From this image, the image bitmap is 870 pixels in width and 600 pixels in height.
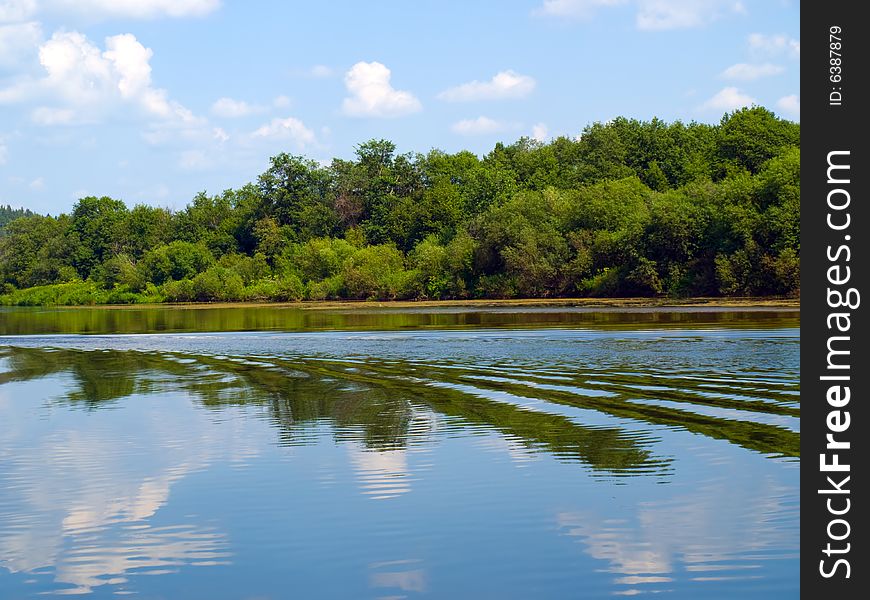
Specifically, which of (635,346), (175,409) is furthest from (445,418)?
(635,346)

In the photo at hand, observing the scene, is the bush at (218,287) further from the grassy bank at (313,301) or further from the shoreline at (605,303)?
the shoreline at (605,303)

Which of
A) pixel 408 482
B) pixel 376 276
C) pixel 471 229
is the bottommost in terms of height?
pixel 408 482

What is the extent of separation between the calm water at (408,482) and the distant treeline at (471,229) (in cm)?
4556

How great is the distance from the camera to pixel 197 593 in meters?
9.17

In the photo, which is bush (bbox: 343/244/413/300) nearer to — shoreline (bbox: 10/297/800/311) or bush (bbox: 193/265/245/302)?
shoreline (bbox: 10/297/800/311)

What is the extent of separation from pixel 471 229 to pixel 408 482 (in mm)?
81584

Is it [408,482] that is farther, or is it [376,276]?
[376,276]

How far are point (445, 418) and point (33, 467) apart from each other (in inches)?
261

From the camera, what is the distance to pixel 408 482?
13.0 meters

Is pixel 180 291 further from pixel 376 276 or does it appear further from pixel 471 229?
pixel 471 229

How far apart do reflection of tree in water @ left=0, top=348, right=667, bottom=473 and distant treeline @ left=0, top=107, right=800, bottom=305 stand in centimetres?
4380

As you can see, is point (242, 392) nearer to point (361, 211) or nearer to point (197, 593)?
point (197, 593)

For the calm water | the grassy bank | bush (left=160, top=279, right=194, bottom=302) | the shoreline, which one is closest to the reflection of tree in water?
the calm water

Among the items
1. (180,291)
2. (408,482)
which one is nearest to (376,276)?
(180,291)
